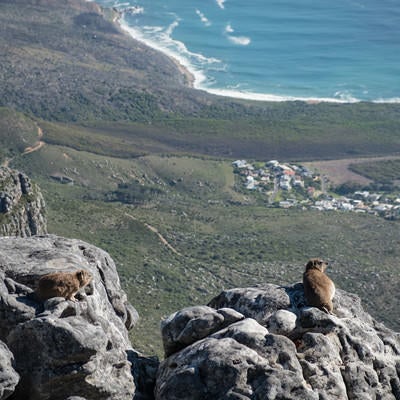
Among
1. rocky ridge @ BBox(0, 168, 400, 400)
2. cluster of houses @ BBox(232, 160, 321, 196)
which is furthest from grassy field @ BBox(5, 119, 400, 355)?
rocky ridge @ BBox(0, 168, 400, 400)

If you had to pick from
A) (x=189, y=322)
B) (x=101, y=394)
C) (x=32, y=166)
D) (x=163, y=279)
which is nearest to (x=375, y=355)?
(x=189, y=322)

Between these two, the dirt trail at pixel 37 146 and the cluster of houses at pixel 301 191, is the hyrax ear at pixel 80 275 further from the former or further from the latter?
the dirt trail at pixel 37 146

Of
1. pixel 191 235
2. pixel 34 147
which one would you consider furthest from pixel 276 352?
pixel 34 147

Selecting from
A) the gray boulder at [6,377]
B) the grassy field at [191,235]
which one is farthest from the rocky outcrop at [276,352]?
the grassy field at [191,235]

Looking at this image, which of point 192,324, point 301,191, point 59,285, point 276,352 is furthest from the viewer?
point 301,191

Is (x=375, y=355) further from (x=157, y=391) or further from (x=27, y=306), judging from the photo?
(x=27, y=306)

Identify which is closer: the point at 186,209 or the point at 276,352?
the point at 276,352

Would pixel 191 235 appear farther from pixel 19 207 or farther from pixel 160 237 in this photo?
pixel 19 207
